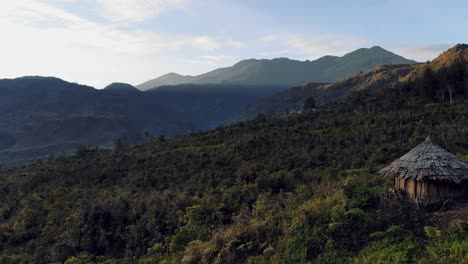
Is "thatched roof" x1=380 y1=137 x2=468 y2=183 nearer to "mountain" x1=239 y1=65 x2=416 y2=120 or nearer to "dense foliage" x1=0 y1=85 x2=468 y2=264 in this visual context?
"dense foliage" x1=0 y1=85 x2=468 y2=264

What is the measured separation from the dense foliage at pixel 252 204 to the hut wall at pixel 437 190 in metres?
0.59

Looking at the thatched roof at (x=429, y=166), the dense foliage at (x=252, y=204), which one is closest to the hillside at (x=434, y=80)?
the dense foliage at (x=252, y=204)

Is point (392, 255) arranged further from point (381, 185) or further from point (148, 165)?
point (148, 165)

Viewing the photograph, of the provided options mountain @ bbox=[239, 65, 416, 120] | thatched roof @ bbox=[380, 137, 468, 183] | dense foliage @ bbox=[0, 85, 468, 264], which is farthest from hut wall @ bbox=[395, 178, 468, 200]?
mountain @ bbox=[239, 65, 416, 120]

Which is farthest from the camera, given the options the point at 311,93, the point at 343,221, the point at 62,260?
the point at 311,93

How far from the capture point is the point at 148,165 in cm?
3825

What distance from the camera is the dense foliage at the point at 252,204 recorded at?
36.8 feet

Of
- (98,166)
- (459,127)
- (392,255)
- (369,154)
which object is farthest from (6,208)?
(459,127)

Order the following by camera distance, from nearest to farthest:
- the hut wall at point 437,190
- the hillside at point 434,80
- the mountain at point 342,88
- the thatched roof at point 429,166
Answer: the thatched roof at point 429,166 < the hut wall at point 437,190 < the hillside at point 434,80 < the mountain at point 342,88

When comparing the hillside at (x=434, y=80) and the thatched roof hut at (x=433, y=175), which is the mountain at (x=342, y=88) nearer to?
the hillside at (x=434, y=80)

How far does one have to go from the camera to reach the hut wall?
482 inches

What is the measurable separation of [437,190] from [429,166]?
81 centimetres

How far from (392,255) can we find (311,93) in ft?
566

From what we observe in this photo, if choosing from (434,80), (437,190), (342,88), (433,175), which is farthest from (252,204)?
(342,88)
